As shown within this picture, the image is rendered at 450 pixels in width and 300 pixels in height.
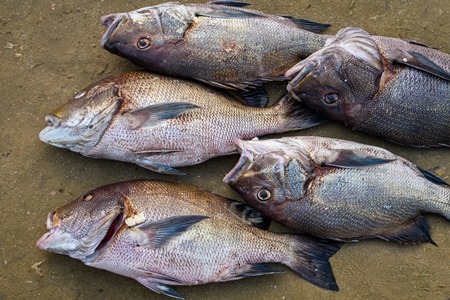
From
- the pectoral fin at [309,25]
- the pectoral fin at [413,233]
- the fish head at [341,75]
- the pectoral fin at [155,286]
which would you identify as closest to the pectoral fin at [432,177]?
the pectoral fin at [413,233]

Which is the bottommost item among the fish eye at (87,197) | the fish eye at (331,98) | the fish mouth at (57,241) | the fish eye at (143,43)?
the fish mouth at (57,241)

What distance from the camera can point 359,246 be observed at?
3803mm

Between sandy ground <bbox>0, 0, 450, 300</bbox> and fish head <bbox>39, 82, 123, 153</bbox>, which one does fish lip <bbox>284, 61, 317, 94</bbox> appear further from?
fish head <bbox>39, 82, 123, 153</bbox>

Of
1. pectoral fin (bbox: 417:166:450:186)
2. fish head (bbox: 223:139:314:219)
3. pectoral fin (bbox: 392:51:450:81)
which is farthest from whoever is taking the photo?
pectoral fin (bbox: 417:166:450:186)

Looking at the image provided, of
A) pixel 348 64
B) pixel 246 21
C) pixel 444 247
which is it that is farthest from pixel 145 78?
pixel 444 247

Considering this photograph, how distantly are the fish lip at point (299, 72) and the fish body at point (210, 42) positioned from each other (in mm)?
188

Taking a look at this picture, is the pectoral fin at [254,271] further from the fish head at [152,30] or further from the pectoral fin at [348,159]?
the fish head at [152,30]

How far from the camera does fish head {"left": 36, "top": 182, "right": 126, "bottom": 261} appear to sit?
134 inches

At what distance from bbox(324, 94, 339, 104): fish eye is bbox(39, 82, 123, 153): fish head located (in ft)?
5.38

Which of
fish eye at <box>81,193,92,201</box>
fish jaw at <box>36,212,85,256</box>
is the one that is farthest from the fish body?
fish jaw at <box>36,212,85,256</box>

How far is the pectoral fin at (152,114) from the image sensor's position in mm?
3512

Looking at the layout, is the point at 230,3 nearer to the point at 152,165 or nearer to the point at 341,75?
the point at 341,75

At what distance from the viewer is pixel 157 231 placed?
3.39 meters

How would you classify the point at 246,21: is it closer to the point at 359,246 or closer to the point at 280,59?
the point at 280,59
